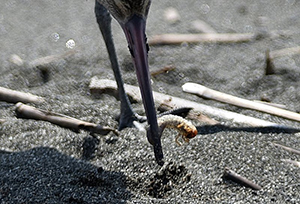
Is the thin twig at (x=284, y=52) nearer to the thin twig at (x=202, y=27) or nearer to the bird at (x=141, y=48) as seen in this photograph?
the thin twig at (x=202, y=27)

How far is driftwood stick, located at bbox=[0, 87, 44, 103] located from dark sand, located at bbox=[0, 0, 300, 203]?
104 millimetres

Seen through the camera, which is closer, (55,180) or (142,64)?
(142,64)

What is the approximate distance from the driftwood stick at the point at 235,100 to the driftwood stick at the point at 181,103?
235 millimetres

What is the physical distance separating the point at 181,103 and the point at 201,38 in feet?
5.40

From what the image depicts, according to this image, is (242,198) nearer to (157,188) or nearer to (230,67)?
(157,188)

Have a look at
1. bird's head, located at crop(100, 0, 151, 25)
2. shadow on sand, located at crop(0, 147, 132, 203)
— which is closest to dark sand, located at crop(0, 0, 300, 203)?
shadow on sand, located at crop(0, 147, 132, 203)

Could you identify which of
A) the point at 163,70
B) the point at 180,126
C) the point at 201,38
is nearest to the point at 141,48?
the point at 180,126

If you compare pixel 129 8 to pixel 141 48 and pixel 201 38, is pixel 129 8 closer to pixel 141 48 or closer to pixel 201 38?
pixel 141 48

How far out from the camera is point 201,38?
595 centimetres

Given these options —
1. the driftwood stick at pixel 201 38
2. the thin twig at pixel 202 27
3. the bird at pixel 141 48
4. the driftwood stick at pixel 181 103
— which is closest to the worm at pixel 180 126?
the bird at pixel 141 48

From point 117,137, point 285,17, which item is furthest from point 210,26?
point 117,137

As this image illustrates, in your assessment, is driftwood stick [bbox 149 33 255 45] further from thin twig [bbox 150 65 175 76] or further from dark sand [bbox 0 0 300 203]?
thin twig [bbox 150 65 175 76]

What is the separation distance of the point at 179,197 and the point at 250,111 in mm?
1491

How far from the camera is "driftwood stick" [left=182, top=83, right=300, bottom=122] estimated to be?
4.42 metres
